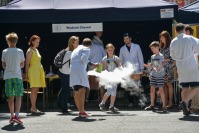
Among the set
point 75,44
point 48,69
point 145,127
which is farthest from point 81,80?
point 48,69

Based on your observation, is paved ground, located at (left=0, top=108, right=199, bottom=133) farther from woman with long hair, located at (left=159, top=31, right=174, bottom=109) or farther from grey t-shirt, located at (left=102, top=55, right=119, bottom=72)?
grey t-shirt, located at (left=102, top=55, right=119, bottom=72)

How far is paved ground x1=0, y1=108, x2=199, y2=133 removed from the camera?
880 centimetres

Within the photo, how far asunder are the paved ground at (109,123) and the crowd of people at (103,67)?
322 mm

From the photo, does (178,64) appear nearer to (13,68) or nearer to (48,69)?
(13,68)

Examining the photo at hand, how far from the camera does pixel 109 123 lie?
9516 mm

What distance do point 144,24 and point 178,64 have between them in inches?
177

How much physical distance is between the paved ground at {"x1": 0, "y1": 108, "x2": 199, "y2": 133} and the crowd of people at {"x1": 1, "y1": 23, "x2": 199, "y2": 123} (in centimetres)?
32

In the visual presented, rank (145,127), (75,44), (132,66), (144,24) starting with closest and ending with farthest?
(145,127) < (75,44) < (132,66) < (144,24)

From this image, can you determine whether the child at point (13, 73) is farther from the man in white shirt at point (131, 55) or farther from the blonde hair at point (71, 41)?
the man in white shirt at point (131, 55)

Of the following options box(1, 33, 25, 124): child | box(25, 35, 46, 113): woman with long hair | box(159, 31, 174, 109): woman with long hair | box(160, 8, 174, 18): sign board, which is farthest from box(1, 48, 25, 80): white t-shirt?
box(160, 8, 174, 18): sign board

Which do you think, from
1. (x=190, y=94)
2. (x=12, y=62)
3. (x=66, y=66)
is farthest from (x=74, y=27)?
(x=190, y=94)

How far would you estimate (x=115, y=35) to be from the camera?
1480cm

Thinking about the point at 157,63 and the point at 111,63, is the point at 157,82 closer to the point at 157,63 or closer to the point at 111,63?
the point at 157,63

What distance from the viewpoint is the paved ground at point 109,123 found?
28.9ft
